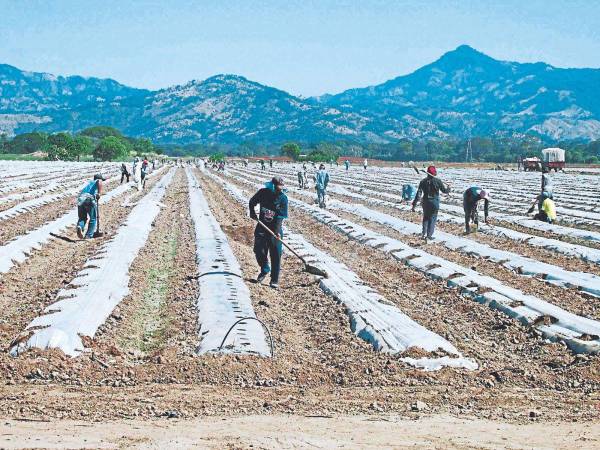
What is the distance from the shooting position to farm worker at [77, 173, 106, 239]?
56.1 ft

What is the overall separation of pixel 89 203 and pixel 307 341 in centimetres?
966

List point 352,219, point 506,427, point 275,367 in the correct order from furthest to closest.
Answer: point 352,219 → point 275,367 → point 506,427

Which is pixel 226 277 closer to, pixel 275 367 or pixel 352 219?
pixel 275 367

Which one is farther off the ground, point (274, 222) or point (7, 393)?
point (274, 222)

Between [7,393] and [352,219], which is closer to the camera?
[7,393]

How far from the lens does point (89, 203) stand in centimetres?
1739

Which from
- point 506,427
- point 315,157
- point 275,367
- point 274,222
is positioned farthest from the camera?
point 315,157

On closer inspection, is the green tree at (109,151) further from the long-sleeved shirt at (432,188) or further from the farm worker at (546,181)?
the long-sleeved shirt at (432,188)

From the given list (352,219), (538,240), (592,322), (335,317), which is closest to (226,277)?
(335,317)

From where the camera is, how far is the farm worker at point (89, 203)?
1709 centimetres

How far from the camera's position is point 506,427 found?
20.3ft

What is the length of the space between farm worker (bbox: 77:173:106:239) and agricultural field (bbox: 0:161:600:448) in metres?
0.75

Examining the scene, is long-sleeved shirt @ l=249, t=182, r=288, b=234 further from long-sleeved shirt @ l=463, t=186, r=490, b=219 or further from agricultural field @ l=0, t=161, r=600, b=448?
long-sleeved shirt @ l=463, t=186, r=490, b=219

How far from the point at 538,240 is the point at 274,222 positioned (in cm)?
776
